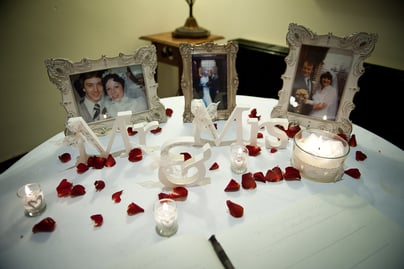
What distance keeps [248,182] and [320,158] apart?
0.84 feet

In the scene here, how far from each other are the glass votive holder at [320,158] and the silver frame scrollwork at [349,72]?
0.20 meters

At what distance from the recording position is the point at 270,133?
1203 millimetres

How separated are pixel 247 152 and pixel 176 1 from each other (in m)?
2.18

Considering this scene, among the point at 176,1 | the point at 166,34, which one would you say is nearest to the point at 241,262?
the point at 166,34

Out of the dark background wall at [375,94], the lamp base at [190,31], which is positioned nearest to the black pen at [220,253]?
the dark background wall at [375,94]

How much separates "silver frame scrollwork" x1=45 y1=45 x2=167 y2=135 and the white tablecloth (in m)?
0.13

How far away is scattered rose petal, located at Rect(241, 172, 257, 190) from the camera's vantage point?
0.98 metres

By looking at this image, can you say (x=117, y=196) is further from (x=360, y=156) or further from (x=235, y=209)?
(x=360, y=156)

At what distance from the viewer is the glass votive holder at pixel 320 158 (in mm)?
989

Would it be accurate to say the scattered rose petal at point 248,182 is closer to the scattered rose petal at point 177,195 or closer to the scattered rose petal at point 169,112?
the scattered rose petal at point 177,195

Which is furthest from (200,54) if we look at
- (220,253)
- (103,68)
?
(220,253)

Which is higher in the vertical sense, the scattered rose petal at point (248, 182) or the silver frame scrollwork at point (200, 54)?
the silver frame scrollwork at point (200, 54)

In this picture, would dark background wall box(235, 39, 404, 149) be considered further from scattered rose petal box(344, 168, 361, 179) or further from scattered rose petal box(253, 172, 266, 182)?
scattered rose petal box(253, 172, 266, 182)

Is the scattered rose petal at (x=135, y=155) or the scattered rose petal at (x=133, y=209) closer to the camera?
the scattered rose petal at (x=133, y=209)
